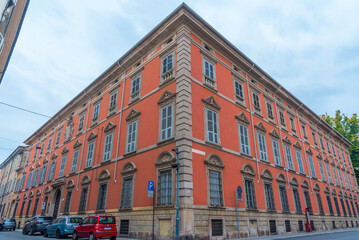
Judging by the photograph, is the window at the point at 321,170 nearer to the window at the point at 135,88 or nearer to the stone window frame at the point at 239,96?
the stone window frame at the point at 239,96

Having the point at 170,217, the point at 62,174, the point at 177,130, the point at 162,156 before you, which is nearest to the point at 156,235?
the point at 170,217

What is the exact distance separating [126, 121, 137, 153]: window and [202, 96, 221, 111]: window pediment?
532 centimetres

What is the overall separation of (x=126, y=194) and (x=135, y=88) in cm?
787

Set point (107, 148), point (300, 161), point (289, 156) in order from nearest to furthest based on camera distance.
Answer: point (107, 148), point (289, 156), point (300, 161)

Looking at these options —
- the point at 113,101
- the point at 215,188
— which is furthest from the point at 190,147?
the point at 113,101

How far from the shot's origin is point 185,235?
10703 mm

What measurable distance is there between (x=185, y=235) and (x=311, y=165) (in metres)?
19.9

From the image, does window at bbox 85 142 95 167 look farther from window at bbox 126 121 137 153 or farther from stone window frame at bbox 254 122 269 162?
stone window frame at bbox 254 122 269 162

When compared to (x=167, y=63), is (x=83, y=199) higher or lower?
lower

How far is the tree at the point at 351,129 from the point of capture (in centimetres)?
3925

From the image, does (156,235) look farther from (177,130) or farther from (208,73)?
(208,73)

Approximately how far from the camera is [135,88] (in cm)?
1839

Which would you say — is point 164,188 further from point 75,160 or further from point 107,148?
point 75,160

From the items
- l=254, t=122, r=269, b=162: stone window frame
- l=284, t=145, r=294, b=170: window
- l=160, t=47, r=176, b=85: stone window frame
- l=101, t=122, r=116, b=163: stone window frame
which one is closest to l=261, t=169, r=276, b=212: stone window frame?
l=254, t=122, r=269, b=162: stone window frame
